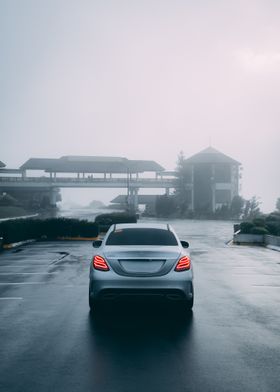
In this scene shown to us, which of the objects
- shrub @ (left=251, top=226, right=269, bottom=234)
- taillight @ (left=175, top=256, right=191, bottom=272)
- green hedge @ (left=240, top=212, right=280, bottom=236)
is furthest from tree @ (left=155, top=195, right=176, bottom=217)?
taillight @ (left=175, top=256, right=191, bottom=272)

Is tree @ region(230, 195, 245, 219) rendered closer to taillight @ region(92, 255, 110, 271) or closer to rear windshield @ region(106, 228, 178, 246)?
rear windshield @ region(106, 228, 178, 246)

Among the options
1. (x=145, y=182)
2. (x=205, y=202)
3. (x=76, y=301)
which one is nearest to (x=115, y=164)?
(x=145, y=182)

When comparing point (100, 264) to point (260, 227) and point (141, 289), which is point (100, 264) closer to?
point (141, 289)

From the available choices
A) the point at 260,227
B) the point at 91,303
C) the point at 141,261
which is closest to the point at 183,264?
the point at 141,261

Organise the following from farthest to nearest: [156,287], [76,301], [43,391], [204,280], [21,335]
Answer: [204,280]
[76,301]
[156,287]
[21,335]
[43,391]

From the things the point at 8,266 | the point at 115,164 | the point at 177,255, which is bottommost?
the point at 8,266

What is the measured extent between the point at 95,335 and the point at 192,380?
251 cm

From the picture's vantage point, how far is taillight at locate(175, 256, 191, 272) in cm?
907

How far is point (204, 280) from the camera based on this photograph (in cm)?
1445

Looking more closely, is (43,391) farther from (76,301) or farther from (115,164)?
(115,164)

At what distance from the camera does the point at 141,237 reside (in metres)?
10.1

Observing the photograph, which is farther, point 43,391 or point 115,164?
point 115,164

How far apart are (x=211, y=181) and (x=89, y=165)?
23395mm

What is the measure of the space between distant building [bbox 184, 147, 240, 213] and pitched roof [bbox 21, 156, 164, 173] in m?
6.78
